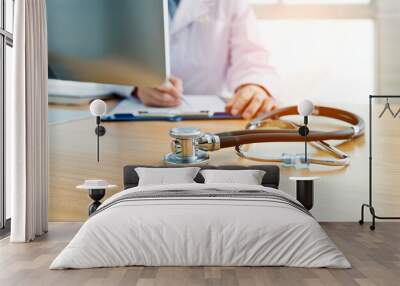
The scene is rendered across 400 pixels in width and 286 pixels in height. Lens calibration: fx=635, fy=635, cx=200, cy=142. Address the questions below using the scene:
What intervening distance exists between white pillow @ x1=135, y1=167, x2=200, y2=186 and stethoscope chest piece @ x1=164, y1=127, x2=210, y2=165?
0.81ft

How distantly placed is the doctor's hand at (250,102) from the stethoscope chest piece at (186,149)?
524 millimetres

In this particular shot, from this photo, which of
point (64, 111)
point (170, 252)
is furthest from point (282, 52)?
point (170, 252)

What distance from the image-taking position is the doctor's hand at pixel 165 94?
290 inches

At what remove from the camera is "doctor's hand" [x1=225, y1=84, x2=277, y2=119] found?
7363 millimetres

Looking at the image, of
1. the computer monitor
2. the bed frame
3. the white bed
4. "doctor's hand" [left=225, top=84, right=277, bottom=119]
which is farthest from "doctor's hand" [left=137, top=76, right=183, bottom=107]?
the white bed

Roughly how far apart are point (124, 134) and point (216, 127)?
1.07 metres

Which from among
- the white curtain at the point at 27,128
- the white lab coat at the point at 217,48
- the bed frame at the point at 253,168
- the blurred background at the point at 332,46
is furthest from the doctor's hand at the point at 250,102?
the white curtain at the point at 27,128

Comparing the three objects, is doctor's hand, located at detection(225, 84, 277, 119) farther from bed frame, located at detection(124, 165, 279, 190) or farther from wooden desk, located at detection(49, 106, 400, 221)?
bed frame, located at detection(124, 165, 279, 190)

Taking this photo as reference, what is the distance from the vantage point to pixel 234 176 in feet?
22.0

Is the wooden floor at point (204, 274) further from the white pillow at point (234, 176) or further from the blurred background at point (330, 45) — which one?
the blurred background at point (330, 45)

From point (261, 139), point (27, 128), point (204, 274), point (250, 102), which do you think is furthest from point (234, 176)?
point (204, 274)

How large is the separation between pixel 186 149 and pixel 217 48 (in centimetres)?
124

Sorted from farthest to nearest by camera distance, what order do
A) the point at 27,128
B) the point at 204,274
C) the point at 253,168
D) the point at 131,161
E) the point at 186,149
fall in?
1. the point at 131,161
2. the point at 186,149
3. the point at 253,168
4. the point at 27,128
5. the point at 204,274

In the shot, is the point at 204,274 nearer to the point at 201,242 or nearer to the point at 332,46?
the point at 201,242
